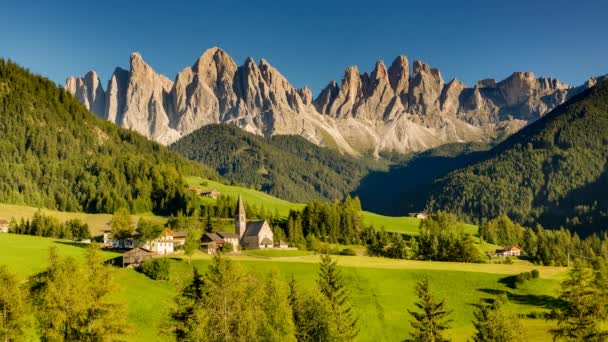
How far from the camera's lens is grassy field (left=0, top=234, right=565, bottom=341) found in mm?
80250

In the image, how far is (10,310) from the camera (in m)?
45.4

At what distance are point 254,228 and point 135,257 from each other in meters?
52.4

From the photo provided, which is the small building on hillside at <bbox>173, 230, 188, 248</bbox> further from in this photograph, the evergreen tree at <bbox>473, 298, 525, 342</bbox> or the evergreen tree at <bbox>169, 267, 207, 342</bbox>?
the evergreen tree at <bbox>473, 298, 525, 342</bbox>

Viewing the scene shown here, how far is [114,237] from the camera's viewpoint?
440 feet

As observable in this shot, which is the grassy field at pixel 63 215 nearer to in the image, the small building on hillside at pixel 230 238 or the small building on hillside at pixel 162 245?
the small building on hillside at pixel 230 238

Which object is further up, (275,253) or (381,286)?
(275,253)

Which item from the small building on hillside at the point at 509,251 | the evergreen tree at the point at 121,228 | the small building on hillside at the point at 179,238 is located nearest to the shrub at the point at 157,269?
the small building on hillside at the point at 179,238

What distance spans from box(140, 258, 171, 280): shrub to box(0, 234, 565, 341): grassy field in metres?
1.52

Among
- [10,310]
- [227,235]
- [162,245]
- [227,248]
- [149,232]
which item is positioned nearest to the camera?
[10,310]

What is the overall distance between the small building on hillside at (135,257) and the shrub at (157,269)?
15.4 feet

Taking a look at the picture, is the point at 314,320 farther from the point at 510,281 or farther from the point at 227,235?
the point at 227,235

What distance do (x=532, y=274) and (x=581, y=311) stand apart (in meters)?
59.2

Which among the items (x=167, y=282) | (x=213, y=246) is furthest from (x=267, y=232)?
(x=167, y=282)

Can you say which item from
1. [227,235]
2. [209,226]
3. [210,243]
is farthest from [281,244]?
[210,243]
